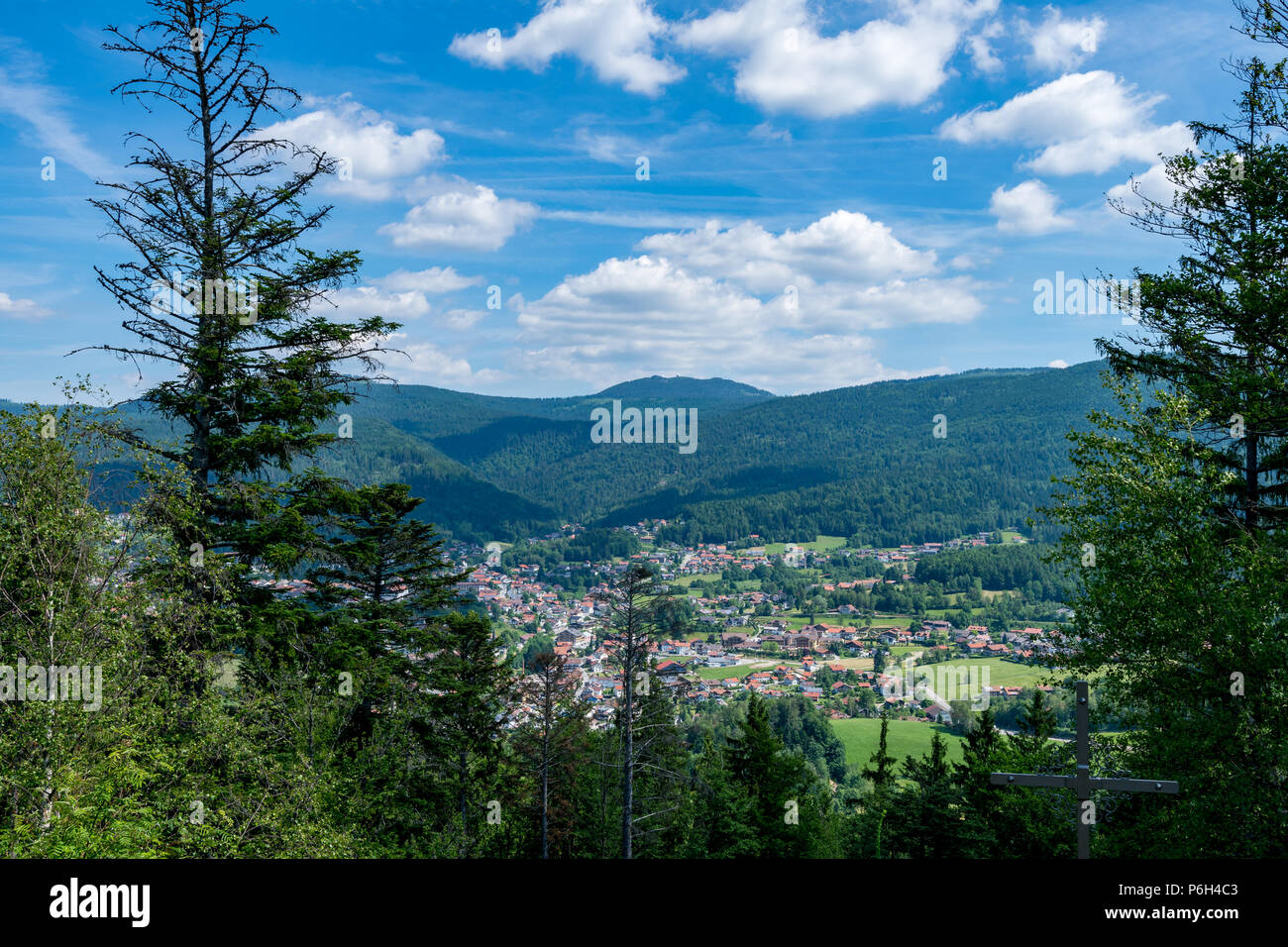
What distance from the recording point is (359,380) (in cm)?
1200

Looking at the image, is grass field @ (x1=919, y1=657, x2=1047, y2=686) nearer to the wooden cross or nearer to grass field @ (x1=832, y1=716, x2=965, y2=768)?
grass field @ (x1=832, y1=716, x2=965, y2=768)

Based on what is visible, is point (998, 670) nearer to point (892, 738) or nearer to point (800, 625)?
Answer: point (892, 738)

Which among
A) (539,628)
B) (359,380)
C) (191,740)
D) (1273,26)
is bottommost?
(539,628)

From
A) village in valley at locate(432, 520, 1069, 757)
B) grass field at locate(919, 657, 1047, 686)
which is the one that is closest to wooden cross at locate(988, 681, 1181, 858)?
village in valley at locate(432, 520, 1069, 757)

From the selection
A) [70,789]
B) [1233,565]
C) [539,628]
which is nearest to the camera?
[70,789]

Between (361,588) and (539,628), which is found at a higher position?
(361,588)

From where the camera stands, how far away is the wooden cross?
6919 mm

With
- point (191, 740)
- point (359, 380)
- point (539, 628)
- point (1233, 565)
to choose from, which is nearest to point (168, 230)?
point (359, 380)

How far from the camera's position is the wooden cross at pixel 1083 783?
692 centimetres

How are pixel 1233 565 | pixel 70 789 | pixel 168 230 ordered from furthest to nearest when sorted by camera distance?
pixel 168 230 → pixel 1233 565 → pixel 70 789

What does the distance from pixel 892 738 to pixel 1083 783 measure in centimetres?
5725
